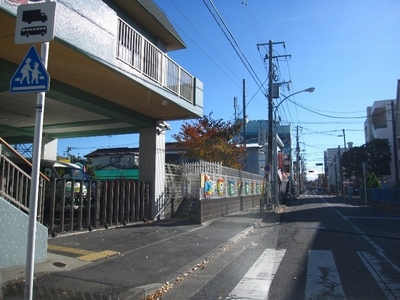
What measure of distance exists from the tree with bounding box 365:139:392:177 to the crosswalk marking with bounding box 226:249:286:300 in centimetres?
5217

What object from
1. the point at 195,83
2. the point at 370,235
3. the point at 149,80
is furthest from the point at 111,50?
the point at 370,235

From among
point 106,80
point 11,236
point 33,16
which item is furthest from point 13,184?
point 33,16

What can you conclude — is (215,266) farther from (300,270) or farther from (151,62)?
(151,62)

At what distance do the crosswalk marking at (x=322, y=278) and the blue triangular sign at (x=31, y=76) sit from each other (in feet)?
15.8

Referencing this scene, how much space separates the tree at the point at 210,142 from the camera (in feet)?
87.8

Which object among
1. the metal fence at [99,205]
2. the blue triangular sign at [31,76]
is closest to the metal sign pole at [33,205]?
the blue triangular sign at [31,76]

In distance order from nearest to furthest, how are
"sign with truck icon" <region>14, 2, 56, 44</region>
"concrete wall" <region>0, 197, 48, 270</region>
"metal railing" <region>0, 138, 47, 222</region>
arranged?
"sign with truck icon" <region>14, 2, 56, 44</region> → "concrete wall" <region>0, 197, 48, 270</region> → "metal railing" <region>0, 138, 47, 222</region>

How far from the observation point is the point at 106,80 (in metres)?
10.4

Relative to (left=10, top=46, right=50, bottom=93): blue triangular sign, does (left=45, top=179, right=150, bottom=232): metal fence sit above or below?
below

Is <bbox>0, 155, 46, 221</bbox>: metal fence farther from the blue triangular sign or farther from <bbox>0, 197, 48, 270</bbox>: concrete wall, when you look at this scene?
the blue triangular sign

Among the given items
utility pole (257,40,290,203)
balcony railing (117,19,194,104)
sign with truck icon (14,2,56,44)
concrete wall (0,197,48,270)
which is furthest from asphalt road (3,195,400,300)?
utility pole (257,40,290,203)

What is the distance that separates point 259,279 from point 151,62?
7.69m

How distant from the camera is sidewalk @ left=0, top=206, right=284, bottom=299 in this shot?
5719mm

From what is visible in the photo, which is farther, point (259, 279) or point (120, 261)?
point (120, 261)
